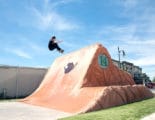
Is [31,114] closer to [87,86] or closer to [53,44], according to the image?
[87,86]

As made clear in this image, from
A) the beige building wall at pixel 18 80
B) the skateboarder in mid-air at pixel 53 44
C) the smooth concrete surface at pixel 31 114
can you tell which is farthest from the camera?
the beige building wall at pixel 18 80

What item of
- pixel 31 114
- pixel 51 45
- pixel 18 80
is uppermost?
pixel 51 45

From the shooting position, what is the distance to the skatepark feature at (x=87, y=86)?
12.4 meters

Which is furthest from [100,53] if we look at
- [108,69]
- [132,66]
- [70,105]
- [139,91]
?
[132,66]

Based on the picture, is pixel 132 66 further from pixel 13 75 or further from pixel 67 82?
pixel 67 82

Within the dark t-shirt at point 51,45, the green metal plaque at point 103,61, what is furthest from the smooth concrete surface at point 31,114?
the dark t-shirt at point 51,45

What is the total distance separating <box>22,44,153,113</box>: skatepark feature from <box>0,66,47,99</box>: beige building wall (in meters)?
6.41

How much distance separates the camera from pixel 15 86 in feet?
83.5

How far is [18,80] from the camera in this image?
25688 millimetres

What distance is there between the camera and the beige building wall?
24.6m

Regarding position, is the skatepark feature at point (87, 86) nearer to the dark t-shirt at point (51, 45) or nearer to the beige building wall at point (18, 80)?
the dark t-shirt at point (51, 45)

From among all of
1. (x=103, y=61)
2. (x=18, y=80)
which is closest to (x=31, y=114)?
(x=103, y=61)

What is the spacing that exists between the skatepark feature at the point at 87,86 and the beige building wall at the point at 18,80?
641 cm

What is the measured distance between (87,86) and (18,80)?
13.2 m
